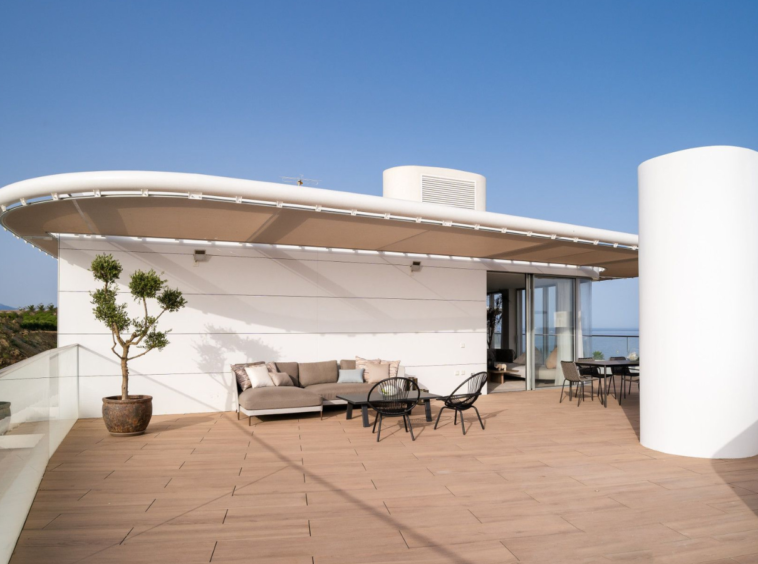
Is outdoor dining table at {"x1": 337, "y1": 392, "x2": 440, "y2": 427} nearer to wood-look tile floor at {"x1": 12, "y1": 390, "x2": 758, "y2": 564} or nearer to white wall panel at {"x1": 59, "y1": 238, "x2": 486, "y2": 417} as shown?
wood-look tile floor at {"x1": 12, "y1": 390, "x2": 758, "y2": 564}

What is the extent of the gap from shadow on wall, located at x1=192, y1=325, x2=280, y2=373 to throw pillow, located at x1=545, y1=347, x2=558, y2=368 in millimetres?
6633

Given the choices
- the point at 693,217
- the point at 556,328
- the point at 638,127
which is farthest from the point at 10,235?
the point at 638,127

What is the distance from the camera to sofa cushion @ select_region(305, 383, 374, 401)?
332 inches

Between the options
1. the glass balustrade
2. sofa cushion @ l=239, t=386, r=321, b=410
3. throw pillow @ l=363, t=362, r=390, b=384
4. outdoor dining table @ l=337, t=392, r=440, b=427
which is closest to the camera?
the glass balustrade

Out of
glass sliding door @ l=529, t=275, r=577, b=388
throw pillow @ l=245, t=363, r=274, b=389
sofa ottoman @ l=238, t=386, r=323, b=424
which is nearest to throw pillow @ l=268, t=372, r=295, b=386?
throw pillow @ l=245, t=363, r=274, b=389

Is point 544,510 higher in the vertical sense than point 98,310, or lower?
lower

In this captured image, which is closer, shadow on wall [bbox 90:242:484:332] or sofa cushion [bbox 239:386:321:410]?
sofa cushion [bbox 239:386:321:410]

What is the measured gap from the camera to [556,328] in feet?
40.9

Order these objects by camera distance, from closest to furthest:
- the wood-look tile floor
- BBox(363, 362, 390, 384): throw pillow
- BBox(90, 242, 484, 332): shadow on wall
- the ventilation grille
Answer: the wood-look tile floor → BBox(90, 242, 484, 332): shadow on wall → BBox(363, 362, 390, 384): throw pillow → the ventilation grille

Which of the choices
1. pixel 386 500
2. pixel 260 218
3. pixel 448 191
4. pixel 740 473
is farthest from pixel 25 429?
pixel 448 191

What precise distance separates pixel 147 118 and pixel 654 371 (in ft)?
47.0

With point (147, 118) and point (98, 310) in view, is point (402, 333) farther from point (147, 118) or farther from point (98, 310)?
point (147, 118)

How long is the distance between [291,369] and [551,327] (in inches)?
256

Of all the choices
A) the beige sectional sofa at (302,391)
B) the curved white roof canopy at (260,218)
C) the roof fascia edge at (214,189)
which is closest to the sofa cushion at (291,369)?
the beige sectional sofa at (302,391)
